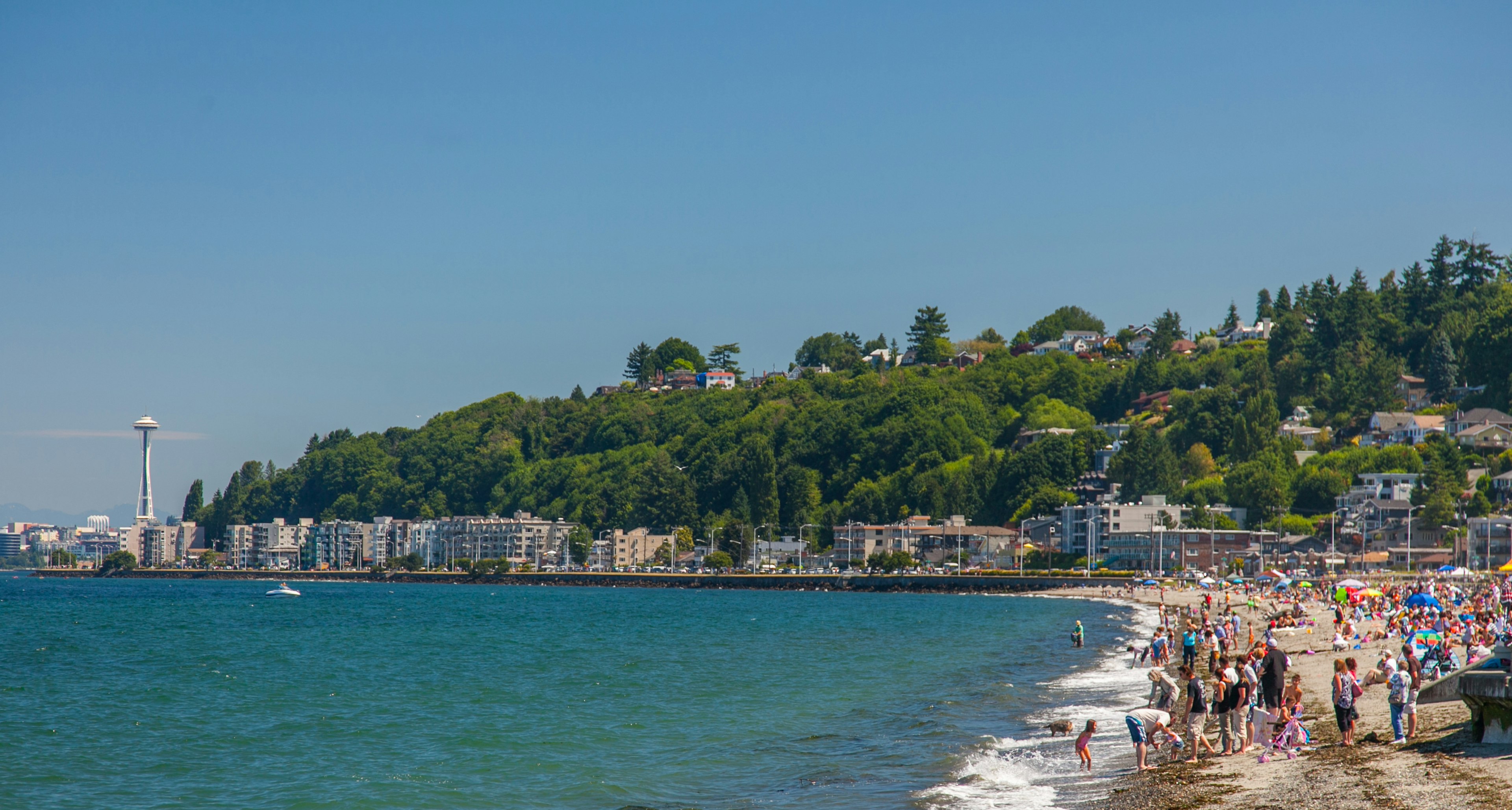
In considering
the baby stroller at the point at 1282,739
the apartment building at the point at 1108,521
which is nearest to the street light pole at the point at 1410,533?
the apartment building at the point at 1108,521

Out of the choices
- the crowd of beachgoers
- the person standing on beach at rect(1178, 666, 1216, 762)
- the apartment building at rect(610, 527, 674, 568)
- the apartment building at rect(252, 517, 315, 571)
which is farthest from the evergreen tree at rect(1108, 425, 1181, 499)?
the apartment building at rect(252, 517, 315, 571)

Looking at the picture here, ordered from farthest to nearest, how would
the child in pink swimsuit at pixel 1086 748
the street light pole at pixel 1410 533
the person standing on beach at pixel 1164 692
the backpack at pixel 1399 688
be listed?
the street light pole at pixel 1410 533, the person standing on beach at pixel 1164 692, the child in pink swimsuit at pixel 1086 748, the backpack at pixel 1399 688

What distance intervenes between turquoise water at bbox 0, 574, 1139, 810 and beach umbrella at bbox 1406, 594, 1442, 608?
9060mm

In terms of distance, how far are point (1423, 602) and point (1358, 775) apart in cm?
2646

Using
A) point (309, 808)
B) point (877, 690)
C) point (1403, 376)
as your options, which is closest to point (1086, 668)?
point (877, 690)

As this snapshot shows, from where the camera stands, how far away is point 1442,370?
423 ft

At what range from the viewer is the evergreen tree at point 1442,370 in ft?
421

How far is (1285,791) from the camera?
14.1m

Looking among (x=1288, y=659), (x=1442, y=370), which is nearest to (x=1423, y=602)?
(x=1288, y=659)

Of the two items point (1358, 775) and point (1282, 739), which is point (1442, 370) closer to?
point (1282, 739)

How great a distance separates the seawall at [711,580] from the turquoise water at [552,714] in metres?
42.3

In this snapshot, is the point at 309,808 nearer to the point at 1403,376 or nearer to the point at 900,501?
the point at 900,501

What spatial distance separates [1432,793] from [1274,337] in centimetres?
14472

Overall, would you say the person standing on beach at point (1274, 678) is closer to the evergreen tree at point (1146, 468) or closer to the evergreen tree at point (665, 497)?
the evergreen tree at point (1146, 468)
